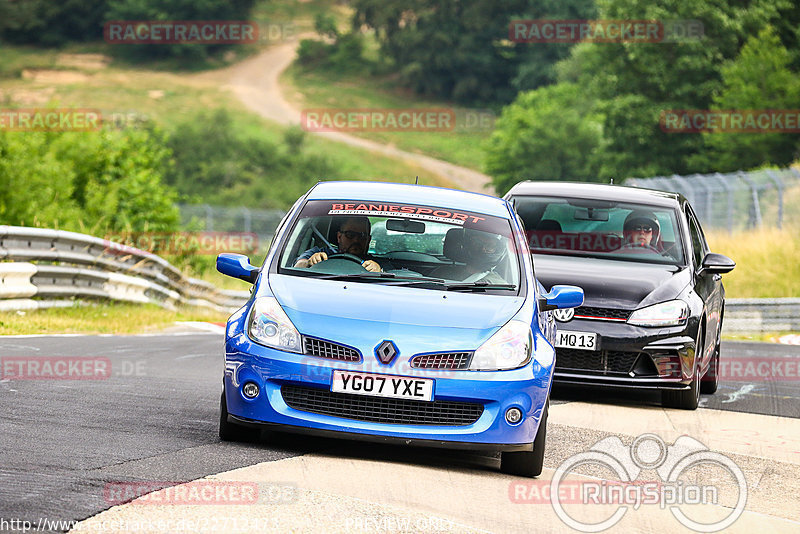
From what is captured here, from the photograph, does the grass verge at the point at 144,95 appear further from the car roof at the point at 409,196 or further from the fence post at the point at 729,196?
the car roof at the point at 409,196

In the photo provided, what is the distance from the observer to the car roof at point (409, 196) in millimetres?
8656

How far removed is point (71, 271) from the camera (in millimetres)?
16469

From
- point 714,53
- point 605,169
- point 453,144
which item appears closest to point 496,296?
point 714,53

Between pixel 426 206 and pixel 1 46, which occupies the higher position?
pixel 426 206

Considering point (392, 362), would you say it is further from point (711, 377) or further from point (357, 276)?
point (711, 377)

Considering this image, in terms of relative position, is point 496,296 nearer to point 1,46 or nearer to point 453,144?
point 453,144

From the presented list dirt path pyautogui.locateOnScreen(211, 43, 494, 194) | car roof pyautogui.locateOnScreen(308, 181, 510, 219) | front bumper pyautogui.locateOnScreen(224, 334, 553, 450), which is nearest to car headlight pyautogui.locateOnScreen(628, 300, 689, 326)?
car roof pyautogui.locateOnScreen(308, 181, 510, 219)

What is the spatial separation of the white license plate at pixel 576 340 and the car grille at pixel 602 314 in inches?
5.6

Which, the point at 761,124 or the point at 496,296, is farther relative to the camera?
the point at 761,124

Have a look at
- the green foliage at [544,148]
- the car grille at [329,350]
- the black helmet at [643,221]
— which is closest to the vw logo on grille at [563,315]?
the black helmet at [643,221]

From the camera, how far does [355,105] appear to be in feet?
364

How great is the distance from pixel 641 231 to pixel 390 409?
5408 millimetres

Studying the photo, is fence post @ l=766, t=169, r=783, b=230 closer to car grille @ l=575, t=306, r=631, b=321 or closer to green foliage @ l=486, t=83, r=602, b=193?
car grille @ l=575, t=306, r=631, b=321

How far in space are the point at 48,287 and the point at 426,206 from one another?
8654 millimetres
